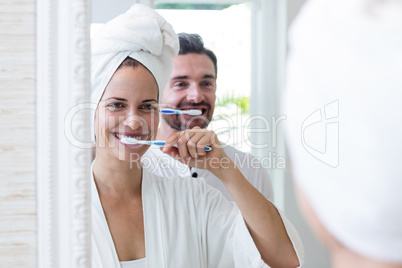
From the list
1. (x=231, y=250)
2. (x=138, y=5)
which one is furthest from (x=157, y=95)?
(x=231, y=250)

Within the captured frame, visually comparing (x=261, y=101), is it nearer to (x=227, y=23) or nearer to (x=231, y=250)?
(x=227, y=23)

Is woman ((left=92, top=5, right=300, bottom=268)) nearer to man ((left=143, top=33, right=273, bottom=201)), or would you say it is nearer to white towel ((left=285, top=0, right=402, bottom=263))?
man ((left=143, top=33, right=273, bottom=201))

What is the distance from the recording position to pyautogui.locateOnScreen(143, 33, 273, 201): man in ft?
2.57

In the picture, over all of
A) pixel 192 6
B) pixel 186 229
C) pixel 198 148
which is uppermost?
pixel 192 6

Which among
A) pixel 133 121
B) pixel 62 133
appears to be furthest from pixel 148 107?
pixel 62 133

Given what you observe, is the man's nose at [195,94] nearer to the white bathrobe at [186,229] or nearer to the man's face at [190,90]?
the man's face at [190,90]

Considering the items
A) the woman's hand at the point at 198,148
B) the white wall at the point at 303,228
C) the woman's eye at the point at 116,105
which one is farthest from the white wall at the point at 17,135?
the white wall at the point at 303,228

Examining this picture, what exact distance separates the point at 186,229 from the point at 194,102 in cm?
21

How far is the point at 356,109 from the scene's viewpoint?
1.77 ft

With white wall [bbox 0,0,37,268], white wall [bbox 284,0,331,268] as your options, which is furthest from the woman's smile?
white wall [bbox 284,0,331,268]

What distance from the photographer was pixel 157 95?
793 millimetres

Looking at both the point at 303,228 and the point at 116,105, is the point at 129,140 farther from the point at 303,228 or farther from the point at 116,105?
the point at 303,228

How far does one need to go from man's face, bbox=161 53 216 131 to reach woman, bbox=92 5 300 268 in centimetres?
1

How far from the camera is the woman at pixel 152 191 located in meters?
0.77
